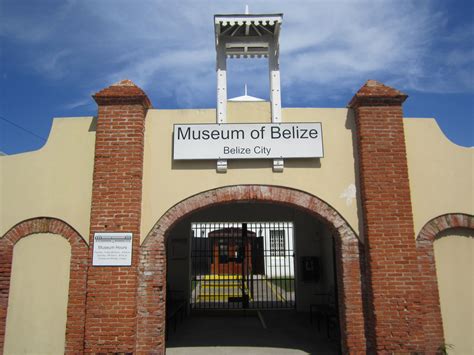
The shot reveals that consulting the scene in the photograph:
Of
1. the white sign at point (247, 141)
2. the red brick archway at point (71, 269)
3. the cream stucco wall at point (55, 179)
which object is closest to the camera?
the red brick archway at point (71, 269)

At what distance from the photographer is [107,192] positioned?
6.62 meters

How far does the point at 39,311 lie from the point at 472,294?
7424 millimetres

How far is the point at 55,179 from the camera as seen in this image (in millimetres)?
6910

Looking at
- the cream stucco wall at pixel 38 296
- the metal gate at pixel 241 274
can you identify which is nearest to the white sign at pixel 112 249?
the cream stucco wall at pixel 38 296

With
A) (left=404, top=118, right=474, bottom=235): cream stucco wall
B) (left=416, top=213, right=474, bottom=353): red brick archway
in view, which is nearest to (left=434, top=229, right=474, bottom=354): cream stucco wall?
(left=416, top=213, right=474, bottom=353): red brick archway

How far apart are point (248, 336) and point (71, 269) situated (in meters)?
4.30

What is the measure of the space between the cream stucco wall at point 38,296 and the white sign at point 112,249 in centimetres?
62

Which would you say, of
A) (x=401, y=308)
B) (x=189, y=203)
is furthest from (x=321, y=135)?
(x=401, y=308)

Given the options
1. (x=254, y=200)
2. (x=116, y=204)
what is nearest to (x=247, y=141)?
(x=254, y=200)

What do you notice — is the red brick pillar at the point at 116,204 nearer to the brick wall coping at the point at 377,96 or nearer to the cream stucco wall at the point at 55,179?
the cream stucco wall at the point at 55,179

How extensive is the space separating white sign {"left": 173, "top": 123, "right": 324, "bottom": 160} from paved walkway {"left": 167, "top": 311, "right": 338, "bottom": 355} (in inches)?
151

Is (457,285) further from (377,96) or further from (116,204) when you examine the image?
(116,204)

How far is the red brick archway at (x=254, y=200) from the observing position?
21.0 ft

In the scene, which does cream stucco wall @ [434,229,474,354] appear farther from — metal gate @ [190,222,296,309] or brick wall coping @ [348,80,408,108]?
metal gate @ [190,222,296,309]
